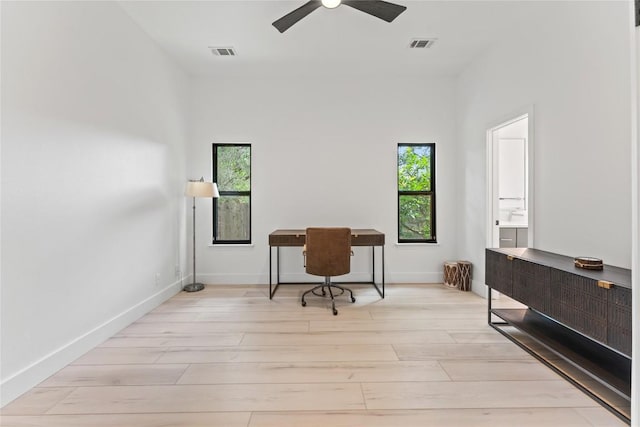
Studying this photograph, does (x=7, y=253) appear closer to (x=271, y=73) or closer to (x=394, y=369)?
(x=394, y=369)

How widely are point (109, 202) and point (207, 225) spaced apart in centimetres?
183

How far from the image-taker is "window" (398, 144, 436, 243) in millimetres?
4656

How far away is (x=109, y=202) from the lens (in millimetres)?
2738

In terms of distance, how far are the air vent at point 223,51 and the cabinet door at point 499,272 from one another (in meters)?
3.64

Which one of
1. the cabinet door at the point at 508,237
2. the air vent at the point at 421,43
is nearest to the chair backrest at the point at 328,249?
the cabinet door at the point at 508,237

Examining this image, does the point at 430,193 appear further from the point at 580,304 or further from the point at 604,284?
the point at 604,284

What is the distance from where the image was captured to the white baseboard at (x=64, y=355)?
72.7 inches

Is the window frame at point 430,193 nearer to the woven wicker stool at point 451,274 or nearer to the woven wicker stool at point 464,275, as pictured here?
the woven wicker stool at point 451,274

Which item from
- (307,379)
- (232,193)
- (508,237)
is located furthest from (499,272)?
(232,193)

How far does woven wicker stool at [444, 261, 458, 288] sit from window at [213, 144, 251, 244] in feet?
9.38

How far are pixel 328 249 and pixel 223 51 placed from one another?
107 inches

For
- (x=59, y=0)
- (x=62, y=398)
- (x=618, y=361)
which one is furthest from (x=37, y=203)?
(x=618, y=361)

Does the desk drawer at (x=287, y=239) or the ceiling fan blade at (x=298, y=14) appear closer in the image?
the ceiling fan blade at (x=298, y=14)

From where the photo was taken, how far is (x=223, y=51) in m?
3.79
